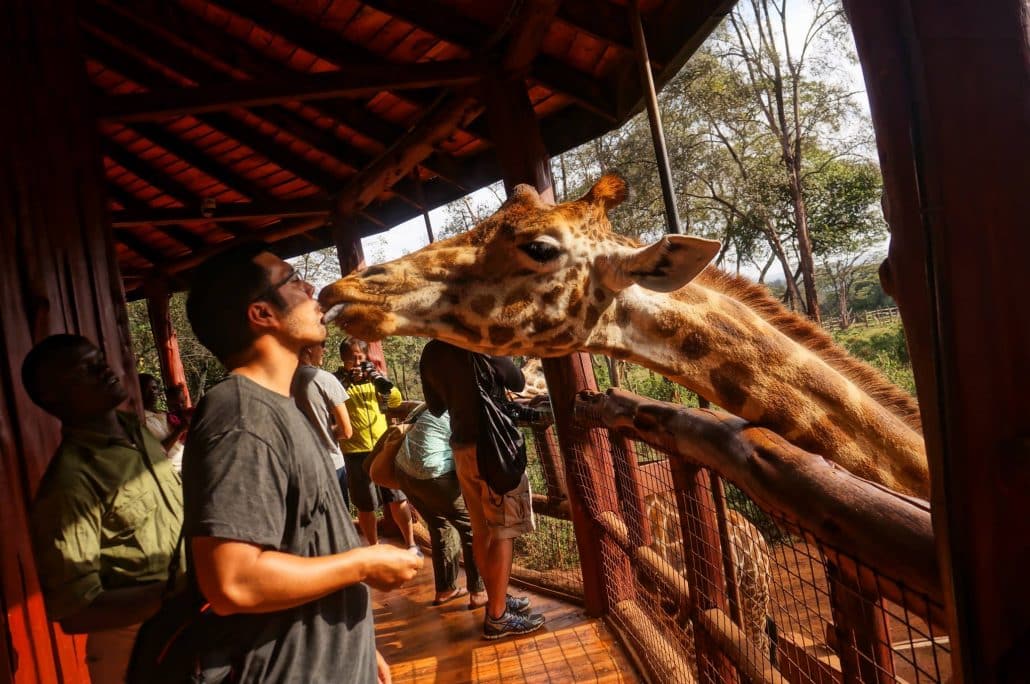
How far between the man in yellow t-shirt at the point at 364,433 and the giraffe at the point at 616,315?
2.44 meters

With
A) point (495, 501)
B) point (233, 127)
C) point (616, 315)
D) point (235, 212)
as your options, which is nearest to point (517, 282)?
point (616, 315)

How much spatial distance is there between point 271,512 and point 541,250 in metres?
1.78

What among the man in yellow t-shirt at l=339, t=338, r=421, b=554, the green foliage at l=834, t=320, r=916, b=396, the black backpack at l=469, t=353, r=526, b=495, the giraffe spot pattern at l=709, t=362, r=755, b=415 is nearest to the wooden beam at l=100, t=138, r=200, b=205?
the man in yellow t-shirt at l=339, t=338, r=421, b=554

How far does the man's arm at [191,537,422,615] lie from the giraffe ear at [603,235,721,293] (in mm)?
1712

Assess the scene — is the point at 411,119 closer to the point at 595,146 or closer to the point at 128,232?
the point at 128,232

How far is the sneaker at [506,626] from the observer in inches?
155

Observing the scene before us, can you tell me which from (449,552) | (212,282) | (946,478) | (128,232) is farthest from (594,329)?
(128,232)

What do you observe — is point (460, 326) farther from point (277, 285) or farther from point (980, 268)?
point (980, 268)

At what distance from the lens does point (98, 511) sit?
188 cm

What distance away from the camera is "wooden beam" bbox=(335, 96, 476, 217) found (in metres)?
5.21

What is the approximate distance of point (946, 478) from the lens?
0.89 metres

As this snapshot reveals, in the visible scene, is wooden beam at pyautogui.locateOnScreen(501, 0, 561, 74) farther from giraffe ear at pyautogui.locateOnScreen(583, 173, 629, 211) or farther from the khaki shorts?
the khaki shorts

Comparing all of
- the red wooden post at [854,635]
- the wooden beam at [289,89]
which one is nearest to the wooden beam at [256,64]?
the wooden beam at [289,89]

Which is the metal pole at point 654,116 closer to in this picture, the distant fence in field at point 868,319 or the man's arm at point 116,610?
the man's arm at point 116,610
